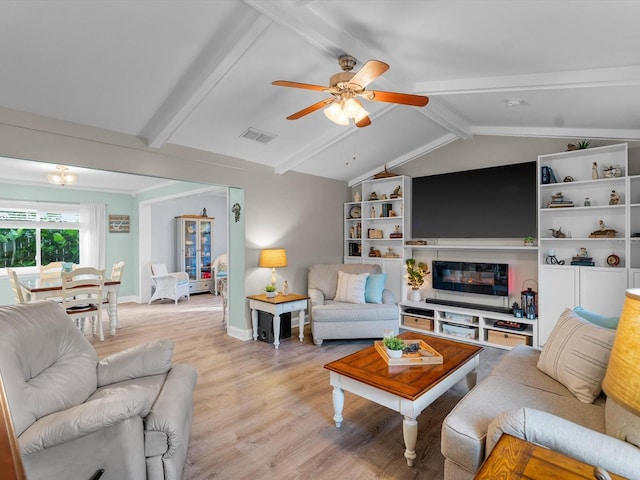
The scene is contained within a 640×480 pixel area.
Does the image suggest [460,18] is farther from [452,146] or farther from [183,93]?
[452,146]

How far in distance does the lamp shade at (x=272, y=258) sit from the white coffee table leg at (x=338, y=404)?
2333 mm

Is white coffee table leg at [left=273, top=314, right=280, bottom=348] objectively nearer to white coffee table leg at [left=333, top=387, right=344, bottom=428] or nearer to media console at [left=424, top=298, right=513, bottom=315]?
white coffee table leg at [left=333, top=387, right=344, bottom=428]

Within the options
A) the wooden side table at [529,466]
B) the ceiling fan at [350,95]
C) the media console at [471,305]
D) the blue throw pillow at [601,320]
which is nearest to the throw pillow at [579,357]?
the blue throw pillow at [601,320]

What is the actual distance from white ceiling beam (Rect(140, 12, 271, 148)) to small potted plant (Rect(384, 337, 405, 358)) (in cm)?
242

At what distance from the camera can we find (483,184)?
15.6 feet

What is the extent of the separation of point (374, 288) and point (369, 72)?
3.18 m

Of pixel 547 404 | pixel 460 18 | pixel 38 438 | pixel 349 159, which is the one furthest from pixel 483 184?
pixel 38 438

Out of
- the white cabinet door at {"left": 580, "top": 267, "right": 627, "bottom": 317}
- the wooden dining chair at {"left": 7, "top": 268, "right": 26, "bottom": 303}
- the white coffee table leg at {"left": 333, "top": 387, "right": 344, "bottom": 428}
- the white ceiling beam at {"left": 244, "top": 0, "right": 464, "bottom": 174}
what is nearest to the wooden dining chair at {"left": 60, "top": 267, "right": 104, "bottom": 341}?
the wooden dining chair at {"left": 7, "top": 268, "right": 26, "bottom": 303}

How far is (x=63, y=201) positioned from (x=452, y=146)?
23.2 feet

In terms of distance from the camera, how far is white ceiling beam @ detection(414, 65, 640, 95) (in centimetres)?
266

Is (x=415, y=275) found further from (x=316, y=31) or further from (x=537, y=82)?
(x=316, y=31)

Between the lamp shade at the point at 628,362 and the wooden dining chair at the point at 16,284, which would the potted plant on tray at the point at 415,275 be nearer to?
the lamp shade at the point at 628,362

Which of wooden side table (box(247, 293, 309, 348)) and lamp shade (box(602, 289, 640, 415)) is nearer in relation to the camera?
lamp shade (box(602, 289, 640, 415))

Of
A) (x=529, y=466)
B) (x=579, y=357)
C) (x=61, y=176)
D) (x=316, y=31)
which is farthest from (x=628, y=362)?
(x=61, y=176)
